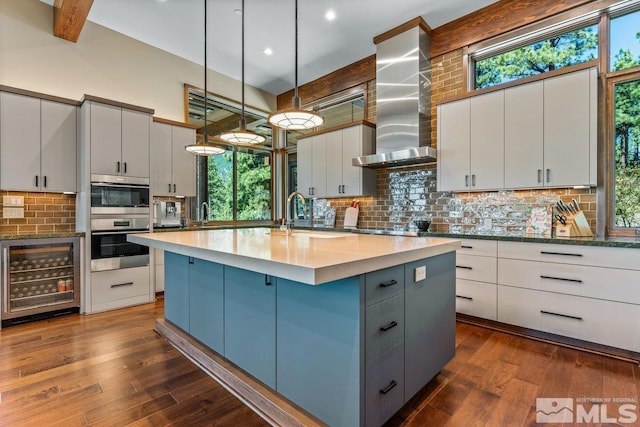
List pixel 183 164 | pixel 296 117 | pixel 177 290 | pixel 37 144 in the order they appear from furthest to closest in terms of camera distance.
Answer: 1. pixel 183 164
2. pixel 37 144
3. pixel 177 290
4. pixel 296 117

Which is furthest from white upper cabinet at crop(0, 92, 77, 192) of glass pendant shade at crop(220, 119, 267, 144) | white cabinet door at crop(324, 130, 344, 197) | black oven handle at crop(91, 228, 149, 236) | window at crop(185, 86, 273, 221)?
white cabinet door at crop(324, 130, 344, 197)

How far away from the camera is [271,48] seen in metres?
4.42

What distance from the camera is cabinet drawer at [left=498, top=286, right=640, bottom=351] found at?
227 cm

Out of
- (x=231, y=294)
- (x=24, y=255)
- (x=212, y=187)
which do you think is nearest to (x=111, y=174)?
(x=24, y=255)

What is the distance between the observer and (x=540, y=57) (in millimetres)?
3367

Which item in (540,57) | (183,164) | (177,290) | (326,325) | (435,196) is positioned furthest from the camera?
(183,164)

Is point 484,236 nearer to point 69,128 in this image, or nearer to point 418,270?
point 418,270

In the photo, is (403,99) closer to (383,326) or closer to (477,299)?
(477,299)

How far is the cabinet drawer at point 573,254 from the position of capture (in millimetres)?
2273

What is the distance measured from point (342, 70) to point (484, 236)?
11.5ft

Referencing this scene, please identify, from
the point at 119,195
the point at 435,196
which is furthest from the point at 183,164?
the point at 435,196

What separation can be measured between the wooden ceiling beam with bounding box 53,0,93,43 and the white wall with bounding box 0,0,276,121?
0.34ft

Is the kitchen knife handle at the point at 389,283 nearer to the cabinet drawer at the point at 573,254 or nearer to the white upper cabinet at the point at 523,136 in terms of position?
the cabinet drawer at the point at 573,254

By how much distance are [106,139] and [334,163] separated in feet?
9.65
